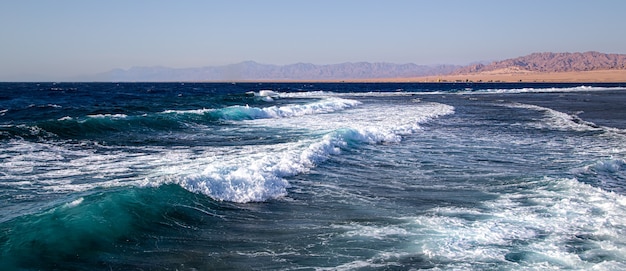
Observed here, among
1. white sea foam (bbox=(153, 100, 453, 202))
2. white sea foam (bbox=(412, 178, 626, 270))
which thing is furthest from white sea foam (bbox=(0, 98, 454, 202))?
white sea foam (bbox=(412, 178, 626, 270))

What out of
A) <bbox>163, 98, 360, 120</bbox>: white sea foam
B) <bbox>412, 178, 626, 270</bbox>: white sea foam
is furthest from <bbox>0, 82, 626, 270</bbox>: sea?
<bbox>163, 98, 360, 120</bbox>: white sea foam

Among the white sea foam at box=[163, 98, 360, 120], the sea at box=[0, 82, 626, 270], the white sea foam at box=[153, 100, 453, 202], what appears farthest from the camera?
the white sea foam at box=[163, 98, 360, 120]

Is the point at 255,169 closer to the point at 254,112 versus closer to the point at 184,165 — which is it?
the point at 184,165

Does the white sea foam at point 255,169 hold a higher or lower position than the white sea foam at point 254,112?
lower

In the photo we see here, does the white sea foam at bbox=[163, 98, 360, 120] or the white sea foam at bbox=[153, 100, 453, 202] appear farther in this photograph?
the white sea foam at bbox=[163, 98, 360, 120]

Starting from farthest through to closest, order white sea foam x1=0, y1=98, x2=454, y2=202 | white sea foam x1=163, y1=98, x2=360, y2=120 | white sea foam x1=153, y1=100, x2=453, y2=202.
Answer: white sea foam x1=163, y1=98, x2=360, y2=120
white sea foam x1=0, y1=98, x2=454, y2=202
white sea foam x1=153, y1=100, x2=453, y2=202

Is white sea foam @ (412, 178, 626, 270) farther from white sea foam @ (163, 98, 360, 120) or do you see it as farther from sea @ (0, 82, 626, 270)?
white sea foam @ (163, 98, 360, 120)

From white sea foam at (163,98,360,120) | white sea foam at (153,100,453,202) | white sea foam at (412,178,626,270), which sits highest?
white sea foam at (163,98,360,120)

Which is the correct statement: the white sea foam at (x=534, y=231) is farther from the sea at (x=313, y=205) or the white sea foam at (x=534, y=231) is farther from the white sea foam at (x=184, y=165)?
the white sea foam at (x=184, y=165)

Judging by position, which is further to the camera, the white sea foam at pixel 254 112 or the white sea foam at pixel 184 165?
the white sea foam at pixel 254 112

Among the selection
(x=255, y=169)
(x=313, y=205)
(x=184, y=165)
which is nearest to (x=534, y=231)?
(x=313, y=205)

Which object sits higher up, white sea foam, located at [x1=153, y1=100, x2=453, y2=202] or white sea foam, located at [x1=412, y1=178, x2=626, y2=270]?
white sea foam, located at [x1=153, y1=100, x2=453, y2=202]

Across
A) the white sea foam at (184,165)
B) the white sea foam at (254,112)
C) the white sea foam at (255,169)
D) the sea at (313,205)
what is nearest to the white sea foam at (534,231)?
the sea at (313,205)

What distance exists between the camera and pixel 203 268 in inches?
236
